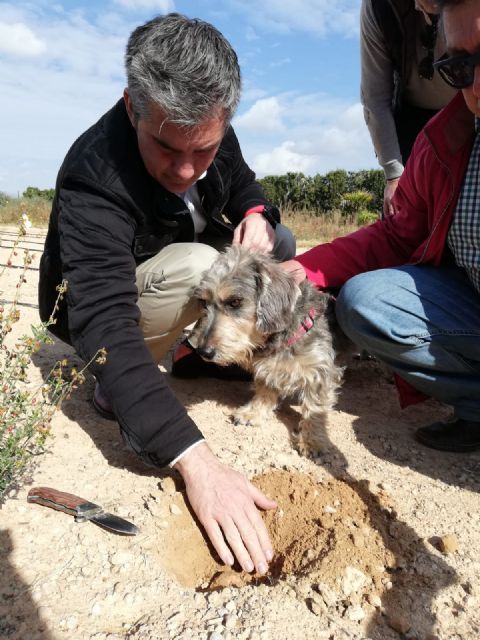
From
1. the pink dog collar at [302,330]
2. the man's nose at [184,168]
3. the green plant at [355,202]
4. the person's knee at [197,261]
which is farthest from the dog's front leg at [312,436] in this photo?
the green plant at [355,202]

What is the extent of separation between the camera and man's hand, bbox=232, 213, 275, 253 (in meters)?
4.01

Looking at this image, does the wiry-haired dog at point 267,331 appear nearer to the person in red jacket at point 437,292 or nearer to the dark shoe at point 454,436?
the person in red jacket at point 437,292

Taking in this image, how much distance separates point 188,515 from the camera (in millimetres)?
2639

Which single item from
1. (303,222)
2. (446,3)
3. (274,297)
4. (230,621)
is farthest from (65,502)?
(303,222)

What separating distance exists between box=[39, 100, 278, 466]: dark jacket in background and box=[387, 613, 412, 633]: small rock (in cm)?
114

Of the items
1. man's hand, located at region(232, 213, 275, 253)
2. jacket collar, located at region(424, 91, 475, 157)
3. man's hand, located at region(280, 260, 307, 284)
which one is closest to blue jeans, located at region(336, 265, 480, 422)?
man's hand, located at region(280, 260, 307, 284)

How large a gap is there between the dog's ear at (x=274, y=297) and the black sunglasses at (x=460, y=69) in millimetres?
1707

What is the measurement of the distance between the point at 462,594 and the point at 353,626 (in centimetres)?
54

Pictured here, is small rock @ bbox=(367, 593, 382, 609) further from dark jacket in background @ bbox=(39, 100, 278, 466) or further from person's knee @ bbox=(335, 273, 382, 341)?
person's knee @ bbox=(335, 273, 382, 341)

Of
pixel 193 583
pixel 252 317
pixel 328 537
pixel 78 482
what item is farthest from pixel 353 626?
pixel 252 317

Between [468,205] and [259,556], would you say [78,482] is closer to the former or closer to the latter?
[259,556]

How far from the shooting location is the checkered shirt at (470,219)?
303 cm

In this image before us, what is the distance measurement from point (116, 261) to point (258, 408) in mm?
1674

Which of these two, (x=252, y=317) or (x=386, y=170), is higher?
(x=386, y=170)
